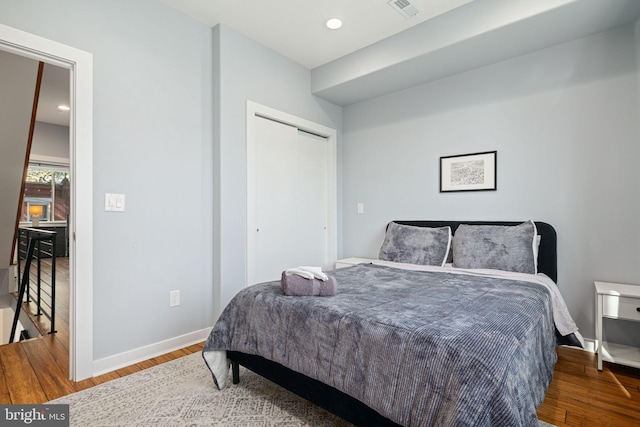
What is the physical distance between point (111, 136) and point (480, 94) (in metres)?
3.25

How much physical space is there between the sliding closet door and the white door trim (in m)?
0.04

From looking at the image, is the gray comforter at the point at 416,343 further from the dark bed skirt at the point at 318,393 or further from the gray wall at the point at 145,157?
the gray wall at the point at 145,157

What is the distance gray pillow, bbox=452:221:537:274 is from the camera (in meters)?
2.60

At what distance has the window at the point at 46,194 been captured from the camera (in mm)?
6951

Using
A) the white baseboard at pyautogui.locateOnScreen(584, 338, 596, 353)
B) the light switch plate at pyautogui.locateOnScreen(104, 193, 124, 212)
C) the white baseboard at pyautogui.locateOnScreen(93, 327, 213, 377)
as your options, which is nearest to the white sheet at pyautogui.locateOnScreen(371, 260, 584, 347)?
the white baseboard at pyautogui.locateOnScreen(584, 338, 596, 353)

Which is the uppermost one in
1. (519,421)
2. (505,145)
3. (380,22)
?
(380,22)

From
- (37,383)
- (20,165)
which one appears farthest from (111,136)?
(20,165)

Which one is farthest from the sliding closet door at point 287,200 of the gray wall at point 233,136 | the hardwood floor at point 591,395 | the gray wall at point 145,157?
the hardwood floor at point 591,395

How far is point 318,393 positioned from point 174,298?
66.8 inches

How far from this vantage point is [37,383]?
2094mm

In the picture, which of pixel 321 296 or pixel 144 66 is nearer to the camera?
pixel 321 296

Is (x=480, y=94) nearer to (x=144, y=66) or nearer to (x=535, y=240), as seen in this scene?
(x=535, y=240)

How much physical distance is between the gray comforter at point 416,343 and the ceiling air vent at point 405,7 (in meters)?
2.21

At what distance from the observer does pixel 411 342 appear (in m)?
1.23
